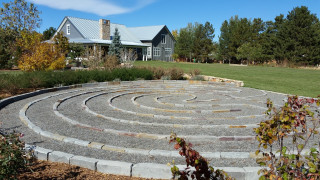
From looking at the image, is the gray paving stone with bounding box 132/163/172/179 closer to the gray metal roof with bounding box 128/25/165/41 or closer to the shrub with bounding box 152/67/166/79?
the shrub with bounding box 152/67/166/79

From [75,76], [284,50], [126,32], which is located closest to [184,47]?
[126,32]

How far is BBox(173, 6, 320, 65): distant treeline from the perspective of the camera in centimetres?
4206

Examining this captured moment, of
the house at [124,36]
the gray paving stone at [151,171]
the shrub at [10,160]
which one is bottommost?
the gray paving stone at [151,171]

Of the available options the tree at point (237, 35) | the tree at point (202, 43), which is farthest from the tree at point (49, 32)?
the tree at point (237, 35)

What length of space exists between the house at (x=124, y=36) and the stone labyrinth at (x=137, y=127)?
23.1 m

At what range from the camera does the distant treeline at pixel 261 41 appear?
138 ft

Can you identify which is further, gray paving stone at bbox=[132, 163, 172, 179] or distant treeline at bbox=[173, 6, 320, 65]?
distant treeline at bbox=[173, 6, 320, 65]

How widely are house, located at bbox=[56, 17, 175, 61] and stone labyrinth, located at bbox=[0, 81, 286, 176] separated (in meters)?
23.1

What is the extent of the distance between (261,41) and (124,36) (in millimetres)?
29459

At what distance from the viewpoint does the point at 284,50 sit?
145 ft

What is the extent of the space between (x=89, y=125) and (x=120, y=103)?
3306 millimetres

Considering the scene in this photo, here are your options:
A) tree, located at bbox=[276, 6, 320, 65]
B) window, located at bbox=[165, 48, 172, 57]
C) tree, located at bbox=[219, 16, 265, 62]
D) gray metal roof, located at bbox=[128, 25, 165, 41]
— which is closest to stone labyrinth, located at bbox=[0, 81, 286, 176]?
tree, located at bbox=[276, 6, 320, 65]

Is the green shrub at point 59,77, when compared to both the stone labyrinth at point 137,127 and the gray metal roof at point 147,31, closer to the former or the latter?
the stone labyrinth at point 137,127

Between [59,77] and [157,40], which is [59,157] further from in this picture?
[157,40]
